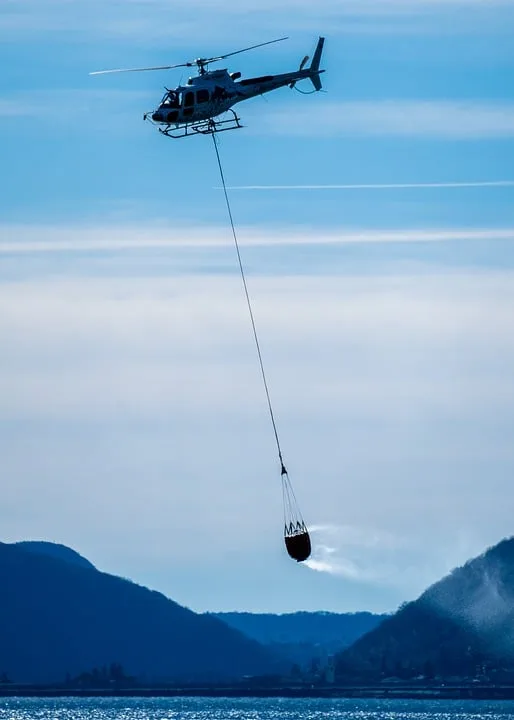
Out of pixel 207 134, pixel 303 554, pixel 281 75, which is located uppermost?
pixel 281 75

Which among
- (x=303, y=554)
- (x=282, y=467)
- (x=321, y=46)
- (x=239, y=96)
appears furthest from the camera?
(x=321, y=46)

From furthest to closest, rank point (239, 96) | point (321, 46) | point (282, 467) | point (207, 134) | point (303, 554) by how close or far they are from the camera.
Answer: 1. point (321, 46)
2. point (239, 96)
3. point (207, 134)
4. point (303, 554)
5. point (282, 467)

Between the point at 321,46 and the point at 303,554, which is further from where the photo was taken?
the point at 321,46

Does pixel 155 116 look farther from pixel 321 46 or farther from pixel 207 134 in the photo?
pixel 321 46

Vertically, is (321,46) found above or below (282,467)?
above

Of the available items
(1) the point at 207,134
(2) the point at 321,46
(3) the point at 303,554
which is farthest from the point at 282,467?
(2) the point at 321,46

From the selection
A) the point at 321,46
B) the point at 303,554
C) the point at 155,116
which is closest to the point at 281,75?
the point at 321,46

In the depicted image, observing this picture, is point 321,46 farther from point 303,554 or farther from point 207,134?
point 303,554
